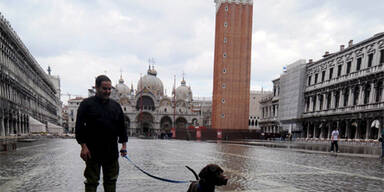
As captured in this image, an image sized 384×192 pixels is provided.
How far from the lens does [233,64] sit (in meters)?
55.9

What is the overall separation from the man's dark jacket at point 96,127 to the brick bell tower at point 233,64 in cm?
5194

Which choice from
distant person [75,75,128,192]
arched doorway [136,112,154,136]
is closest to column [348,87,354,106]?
distant person [75,75,128,192]

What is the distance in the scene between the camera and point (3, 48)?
32344mm

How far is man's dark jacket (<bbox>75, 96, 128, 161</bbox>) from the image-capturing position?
4137 millimetres

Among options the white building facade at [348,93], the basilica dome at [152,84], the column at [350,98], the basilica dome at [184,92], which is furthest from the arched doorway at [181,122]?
the column at [350,98]

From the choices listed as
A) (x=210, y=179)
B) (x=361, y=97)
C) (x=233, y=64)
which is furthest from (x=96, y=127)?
(x=233, y=64)

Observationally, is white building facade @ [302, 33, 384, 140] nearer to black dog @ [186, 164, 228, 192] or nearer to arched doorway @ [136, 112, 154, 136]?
black dog @ [186, 164, 228, 192]

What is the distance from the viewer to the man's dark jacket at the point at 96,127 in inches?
163

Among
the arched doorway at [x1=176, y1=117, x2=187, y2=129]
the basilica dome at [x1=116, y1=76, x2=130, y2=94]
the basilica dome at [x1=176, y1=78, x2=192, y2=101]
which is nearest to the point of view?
the arched doorway at [x1=176, y1=117, x2=187, y2=129]

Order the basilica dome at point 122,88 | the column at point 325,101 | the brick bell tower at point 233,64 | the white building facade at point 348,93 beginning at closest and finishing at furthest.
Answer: the white building facade at point 348,93 → the column at point 325,101 → the brick bell tower at point 233,64 → the basilica dome at point 122,88

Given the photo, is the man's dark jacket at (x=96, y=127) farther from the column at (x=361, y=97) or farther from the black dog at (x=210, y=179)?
the column at (x=361, y=97)

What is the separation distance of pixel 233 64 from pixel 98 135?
52.7 m

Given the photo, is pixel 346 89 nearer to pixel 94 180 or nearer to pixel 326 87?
pixel 326 87

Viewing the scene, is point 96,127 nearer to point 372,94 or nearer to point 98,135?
point 98,135
